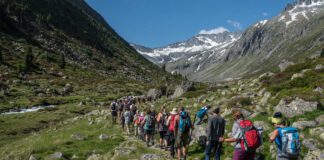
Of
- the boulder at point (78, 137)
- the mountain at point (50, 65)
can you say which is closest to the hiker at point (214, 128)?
the boulder at point (78, 137)

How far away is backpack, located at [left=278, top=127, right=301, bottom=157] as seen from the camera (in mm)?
11109

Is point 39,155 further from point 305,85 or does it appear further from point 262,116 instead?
point 305,85

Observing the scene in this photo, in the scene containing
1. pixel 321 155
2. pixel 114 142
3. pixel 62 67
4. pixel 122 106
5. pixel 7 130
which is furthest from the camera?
pixel 62 67

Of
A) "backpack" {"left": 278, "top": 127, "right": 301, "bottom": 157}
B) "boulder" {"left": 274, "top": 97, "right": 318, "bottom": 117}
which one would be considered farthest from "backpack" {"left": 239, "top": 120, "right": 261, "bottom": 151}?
"boulder" {"left": 274, "top": 97, "right": 318, "bottom": 117}

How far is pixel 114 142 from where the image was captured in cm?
2703

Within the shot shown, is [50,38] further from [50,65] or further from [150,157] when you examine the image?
[150,157]

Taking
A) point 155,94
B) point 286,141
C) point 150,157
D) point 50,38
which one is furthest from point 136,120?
point 50,38

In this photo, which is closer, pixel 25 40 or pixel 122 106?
pixel 122 106

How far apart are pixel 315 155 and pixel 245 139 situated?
17.8 feet

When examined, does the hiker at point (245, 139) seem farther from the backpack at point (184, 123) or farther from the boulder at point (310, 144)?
the backpack at point (184, 123)

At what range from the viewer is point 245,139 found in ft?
39.3

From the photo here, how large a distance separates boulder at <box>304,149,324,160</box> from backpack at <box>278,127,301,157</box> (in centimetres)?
464

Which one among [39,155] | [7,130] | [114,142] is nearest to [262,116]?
[114,142]

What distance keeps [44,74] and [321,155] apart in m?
102
